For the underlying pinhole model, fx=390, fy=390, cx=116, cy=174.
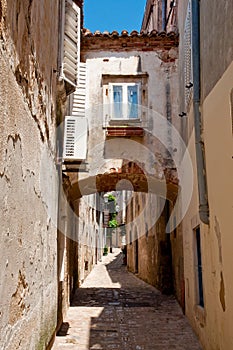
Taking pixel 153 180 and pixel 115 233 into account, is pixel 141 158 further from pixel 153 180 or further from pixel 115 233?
pixel 115 233

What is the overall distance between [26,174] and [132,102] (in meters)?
5.25

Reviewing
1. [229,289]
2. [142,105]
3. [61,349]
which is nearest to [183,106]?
[142,105]

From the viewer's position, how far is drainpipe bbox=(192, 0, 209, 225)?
5.94 metres

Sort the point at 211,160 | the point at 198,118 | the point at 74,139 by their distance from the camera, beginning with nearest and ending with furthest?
the point at 211,160, the point at 198,118, the point at 74,139

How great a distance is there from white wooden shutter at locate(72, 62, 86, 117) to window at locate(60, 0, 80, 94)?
879mm

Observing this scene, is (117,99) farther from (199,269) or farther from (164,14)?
(164,14)

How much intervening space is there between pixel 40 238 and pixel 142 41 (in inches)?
230

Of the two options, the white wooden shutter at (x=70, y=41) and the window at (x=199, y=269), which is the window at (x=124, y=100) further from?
the window at (x=199, y=269)

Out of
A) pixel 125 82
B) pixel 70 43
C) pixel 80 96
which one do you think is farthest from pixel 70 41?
pixel 125 82

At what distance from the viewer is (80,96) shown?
8188 mm

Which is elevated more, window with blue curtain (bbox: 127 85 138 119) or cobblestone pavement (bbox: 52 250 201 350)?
window with blue curtain (bbox: 127 85 138 119)

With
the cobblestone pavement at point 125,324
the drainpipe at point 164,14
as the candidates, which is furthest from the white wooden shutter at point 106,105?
the drainpipe at point 164,14

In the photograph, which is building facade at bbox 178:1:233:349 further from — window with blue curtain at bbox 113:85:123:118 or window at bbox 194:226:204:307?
window with blue curtain at bbox 113:85:123:118

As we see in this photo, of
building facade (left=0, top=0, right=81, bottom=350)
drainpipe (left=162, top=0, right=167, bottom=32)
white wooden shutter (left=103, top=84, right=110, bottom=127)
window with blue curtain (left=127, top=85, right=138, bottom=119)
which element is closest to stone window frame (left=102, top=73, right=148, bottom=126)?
white wooden shutter (left=103, top=84, right=110, bottom=127)
